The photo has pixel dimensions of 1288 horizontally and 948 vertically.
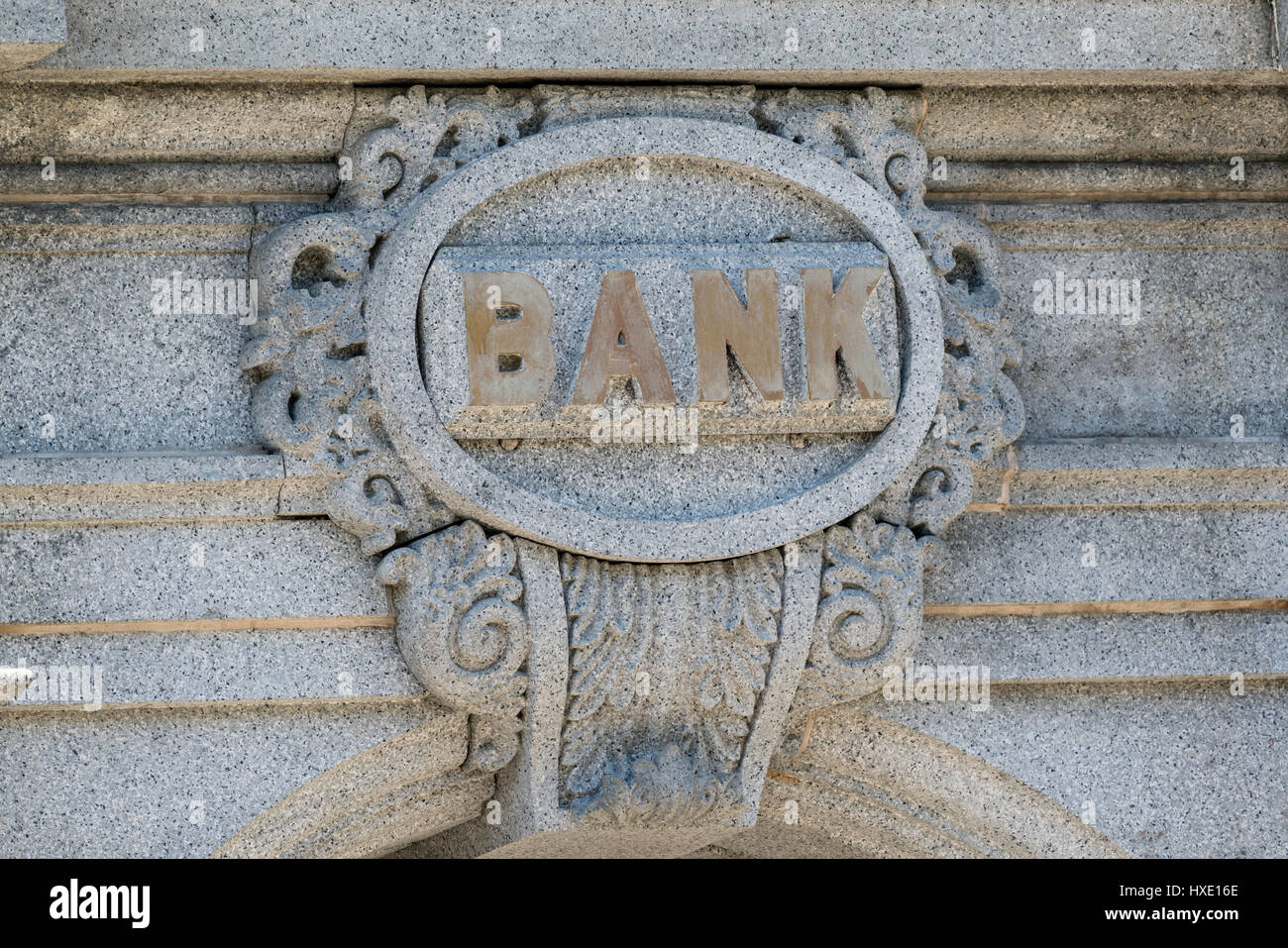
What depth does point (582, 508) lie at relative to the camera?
4254 mm

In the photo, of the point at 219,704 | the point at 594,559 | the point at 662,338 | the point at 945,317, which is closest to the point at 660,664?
the point at 594,559

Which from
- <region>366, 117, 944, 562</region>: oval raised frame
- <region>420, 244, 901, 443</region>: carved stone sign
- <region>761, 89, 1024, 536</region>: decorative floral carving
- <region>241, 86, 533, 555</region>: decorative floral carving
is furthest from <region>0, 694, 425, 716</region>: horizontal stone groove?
<region>761, 89, 1024, 536</region>: decorative floral carving

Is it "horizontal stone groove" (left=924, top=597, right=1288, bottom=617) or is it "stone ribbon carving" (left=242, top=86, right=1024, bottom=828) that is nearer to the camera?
"stone ribbon carving" (left=242, top=86, right=1024, bottom=828)

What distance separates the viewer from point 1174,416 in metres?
4.80

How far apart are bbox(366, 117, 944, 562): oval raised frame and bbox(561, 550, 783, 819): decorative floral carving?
0.21 ft

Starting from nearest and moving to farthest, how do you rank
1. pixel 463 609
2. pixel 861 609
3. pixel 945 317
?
pixel 463 609 → pixel 861 609 → pixel 945 317

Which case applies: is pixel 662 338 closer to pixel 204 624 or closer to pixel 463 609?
pixel 463 609

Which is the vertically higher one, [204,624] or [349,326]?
[349,326]

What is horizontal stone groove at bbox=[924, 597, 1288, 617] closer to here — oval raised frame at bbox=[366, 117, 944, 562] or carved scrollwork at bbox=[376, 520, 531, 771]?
oval raised frame at bbox=[366, 117, 944, 562]

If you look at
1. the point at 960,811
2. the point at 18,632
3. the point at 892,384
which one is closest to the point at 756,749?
the point at 960,811

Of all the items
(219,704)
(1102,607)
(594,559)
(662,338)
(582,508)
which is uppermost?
(662,338)

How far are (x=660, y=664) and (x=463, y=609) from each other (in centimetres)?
45

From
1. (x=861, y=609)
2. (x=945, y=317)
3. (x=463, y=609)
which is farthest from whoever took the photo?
(x=945, y=317)

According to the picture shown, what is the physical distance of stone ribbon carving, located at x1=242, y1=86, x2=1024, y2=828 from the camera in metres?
4.23
